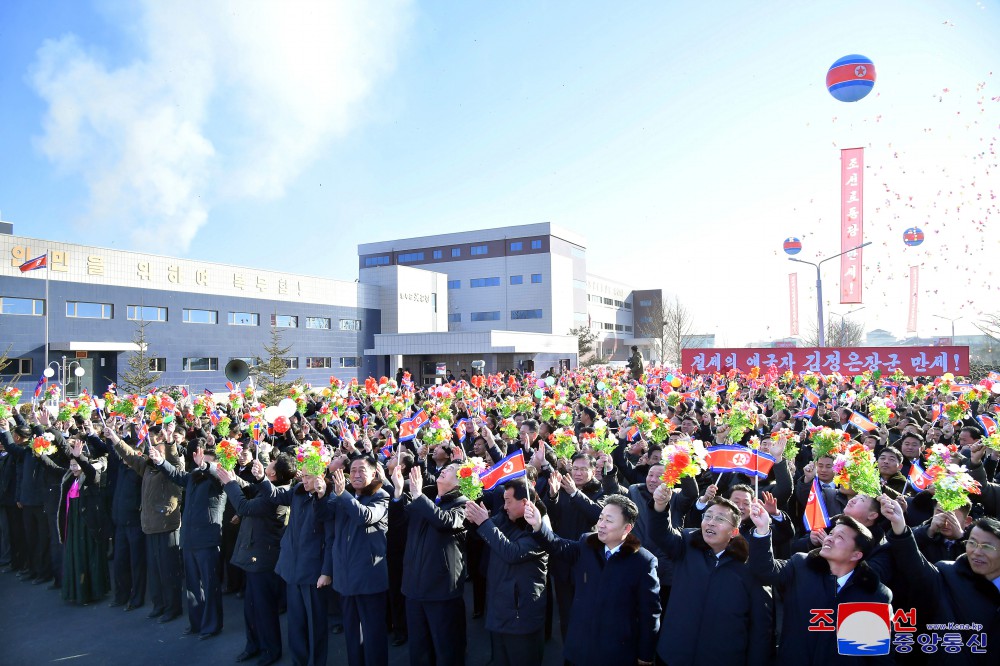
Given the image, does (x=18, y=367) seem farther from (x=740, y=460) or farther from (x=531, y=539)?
(x=740, y=460)

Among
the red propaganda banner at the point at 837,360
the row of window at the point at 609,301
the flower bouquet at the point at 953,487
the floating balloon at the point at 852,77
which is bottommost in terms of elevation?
the flower bouquet at the point at 953,487

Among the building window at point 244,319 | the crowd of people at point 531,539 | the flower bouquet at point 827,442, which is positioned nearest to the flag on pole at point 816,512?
the crowd of people at point 531,539

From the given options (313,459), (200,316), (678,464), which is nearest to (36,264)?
(200,316)

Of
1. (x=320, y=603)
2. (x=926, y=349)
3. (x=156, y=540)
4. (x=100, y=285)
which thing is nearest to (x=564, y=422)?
(x=320, y=603)

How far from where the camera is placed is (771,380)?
1934 cm

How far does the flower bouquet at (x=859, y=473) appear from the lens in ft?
14.4

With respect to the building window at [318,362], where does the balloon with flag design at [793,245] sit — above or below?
above

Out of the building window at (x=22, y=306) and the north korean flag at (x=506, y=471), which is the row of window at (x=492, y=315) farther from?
the north korean flag at (x=506, y=471)

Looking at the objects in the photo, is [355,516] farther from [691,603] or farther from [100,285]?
[100,285]

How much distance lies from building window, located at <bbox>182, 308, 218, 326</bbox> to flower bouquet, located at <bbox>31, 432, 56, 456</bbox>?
30634 millimetres

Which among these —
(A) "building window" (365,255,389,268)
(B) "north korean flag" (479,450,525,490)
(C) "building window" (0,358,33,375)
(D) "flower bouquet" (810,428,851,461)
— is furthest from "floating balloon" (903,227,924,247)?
(A) "building window" (365,255,389,268)

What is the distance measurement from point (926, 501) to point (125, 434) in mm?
10835

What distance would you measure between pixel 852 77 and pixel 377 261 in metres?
53.7

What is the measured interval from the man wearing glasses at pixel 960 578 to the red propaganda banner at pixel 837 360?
1959cm
